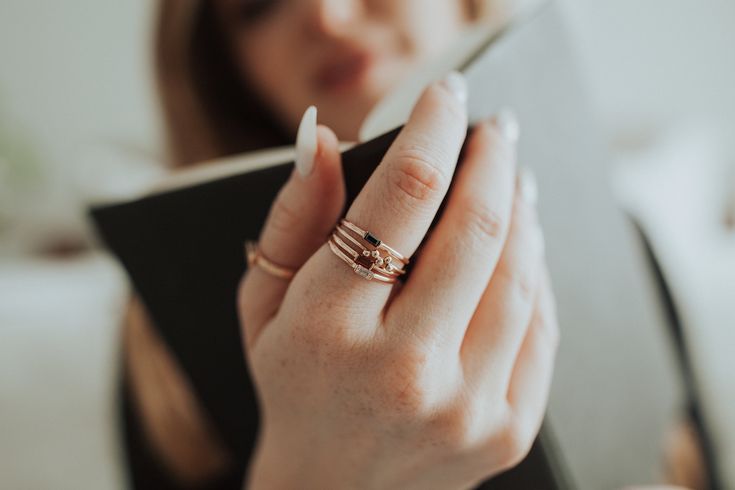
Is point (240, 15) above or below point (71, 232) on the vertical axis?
above

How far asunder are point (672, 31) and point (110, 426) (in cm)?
187

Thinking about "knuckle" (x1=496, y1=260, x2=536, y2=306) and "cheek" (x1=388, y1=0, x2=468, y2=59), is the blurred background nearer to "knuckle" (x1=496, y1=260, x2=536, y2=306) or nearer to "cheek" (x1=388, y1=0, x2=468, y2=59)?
"cheek" (x1=388, y1=0, x2=468, y2=59)

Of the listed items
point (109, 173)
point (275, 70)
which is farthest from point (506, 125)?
point (109, 173)

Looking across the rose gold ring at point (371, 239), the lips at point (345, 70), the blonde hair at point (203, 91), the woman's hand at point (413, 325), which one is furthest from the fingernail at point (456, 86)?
the blonde hair at point (203, 91)

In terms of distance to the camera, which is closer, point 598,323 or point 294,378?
point 294,378

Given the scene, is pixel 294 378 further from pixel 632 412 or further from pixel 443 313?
pixel 632 412

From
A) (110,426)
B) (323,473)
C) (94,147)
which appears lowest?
(110,426)

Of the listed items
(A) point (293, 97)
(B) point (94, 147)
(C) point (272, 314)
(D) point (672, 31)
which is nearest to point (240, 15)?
(A) point (293, 97)

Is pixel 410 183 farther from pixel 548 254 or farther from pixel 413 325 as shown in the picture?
pixel 548 254

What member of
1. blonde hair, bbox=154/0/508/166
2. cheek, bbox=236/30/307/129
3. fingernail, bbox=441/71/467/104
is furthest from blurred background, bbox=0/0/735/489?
fingernail, bbox=441/71/467/104

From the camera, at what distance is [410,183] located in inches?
10.6

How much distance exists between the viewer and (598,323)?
50 centimetres

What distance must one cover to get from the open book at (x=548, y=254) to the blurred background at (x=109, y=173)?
31 cm

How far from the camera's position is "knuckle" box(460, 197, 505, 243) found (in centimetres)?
30
